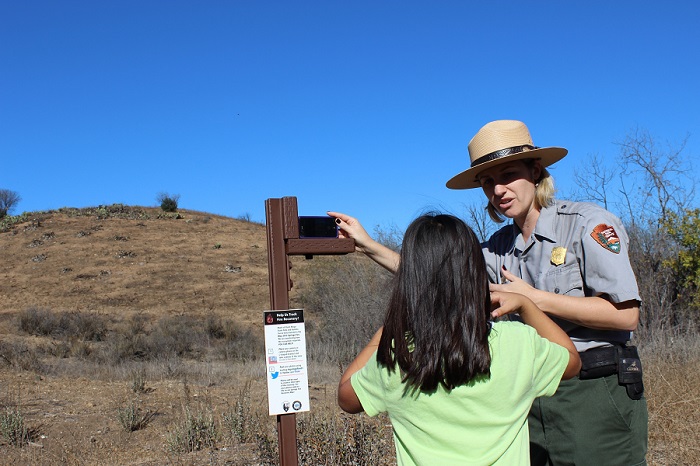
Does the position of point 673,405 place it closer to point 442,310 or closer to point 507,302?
point 507,302

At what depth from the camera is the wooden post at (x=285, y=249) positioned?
9.17 feet

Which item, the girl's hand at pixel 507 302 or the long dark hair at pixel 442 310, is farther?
the girl's hand at pixel 507 302

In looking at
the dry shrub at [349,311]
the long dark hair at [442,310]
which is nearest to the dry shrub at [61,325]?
the dry shrub at [349,311]

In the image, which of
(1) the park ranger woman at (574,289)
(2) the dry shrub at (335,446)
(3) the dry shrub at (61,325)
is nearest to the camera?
(1) the park ranger woman at (574,289)

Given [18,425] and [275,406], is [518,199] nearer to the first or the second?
[275,406]

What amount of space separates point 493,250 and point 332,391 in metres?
6.06

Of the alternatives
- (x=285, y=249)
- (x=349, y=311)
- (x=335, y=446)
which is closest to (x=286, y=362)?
(x=285, y=249)

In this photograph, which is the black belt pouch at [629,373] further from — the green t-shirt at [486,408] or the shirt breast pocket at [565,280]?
the green t-shirt at [486,408]

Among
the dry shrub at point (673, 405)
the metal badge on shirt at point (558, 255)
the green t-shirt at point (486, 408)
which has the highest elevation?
the metal badge on shirt at point (558, 255)

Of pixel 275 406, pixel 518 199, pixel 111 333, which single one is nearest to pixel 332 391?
pixel 275 406

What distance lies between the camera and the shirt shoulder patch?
7.29 ft

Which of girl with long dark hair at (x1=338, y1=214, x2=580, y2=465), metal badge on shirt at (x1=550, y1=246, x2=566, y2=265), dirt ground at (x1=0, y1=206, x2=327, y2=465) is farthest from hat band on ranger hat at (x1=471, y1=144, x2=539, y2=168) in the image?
dirt ground at (x1=0, y1=206, x2=327, y2=465)

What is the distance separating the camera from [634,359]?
2.32 metres

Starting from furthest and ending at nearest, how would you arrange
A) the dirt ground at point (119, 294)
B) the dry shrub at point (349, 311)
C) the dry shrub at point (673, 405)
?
the dry shrub at point (349, 311), the dirt ground at point (119, 294), the dry shrub at point (673, 405)
